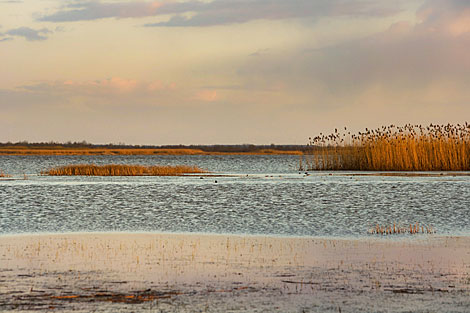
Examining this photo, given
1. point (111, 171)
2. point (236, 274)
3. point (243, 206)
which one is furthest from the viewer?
point (111, 171)

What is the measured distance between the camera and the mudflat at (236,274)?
788cm

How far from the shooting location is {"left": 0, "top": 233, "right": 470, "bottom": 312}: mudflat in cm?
788

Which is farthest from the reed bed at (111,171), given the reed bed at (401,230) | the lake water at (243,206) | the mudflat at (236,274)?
the mudflat at (236,274)

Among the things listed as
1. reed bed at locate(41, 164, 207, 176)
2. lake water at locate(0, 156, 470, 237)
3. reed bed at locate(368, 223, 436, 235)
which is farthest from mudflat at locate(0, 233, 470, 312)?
reed bed at locate(41, 164, 207, 176)

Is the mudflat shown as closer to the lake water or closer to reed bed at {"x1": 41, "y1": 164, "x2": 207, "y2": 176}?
the lake water

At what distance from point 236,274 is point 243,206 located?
1199cm

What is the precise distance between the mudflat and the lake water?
2.39 m

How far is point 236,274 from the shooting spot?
31.9 ft

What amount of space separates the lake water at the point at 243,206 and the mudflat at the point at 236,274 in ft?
7.85

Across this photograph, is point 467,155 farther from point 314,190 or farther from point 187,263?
point 187,263

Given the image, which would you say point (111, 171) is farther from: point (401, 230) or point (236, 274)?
point (236, 274)

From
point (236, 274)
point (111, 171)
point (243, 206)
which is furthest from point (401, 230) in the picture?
point (111, 171)

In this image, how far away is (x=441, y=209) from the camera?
66.5ft

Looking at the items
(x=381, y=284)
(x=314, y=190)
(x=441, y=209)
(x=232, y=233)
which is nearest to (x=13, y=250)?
(x=232, y=233)
